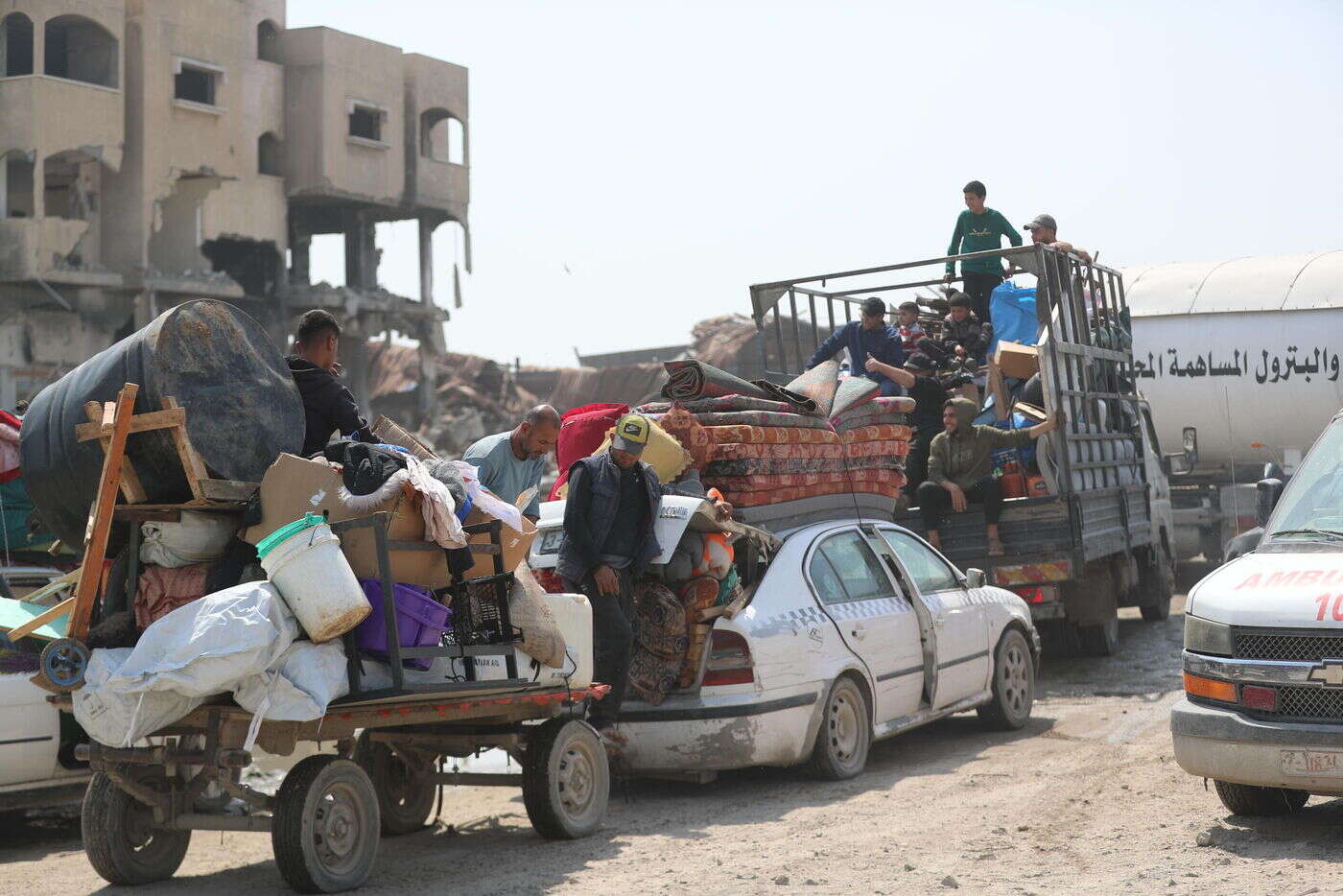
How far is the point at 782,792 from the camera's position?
7867mm

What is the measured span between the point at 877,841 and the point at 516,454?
11.6ft

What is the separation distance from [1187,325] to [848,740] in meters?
13.7

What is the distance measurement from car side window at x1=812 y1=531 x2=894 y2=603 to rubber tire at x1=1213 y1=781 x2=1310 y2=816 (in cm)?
241

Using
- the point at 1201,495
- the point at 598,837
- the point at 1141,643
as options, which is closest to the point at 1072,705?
the point at 1141,643

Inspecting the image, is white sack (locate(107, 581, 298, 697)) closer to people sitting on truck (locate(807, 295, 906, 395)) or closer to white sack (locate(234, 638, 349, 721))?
white sack (locate(234, 638, 349, 721))

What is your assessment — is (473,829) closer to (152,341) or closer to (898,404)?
(152,341)

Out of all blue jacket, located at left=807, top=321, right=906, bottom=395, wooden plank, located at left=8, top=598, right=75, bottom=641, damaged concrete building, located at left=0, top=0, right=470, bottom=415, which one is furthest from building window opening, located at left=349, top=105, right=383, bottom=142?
wooden plank, located at left=8, top=598, right=75, bottom=641

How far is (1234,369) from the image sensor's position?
1969 centimetres

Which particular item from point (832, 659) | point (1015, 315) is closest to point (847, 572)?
point (832, 659)

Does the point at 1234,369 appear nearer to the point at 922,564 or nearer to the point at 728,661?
the point at 922,564

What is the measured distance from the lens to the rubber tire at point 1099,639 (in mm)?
13000

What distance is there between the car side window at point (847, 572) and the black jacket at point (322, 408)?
2.85m

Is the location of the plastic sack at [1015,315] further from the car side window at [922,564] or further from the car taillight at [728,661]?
the car taillight at [728,661]

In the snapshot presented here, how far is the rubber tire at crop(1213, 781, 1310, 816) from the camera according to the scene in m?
6.55
